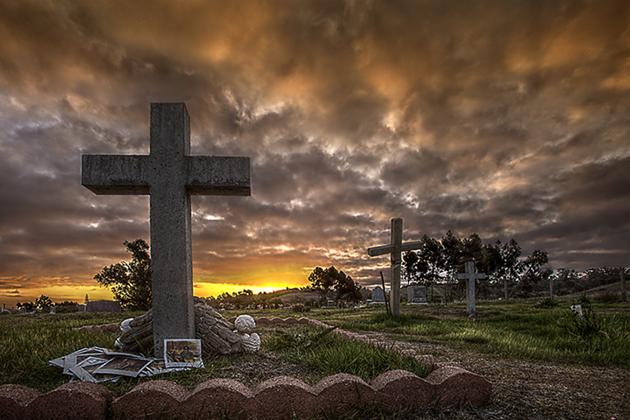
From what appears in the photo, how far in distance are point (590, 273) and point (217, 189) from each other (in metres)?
53.6

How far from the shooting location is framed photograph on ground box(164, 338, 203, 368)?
4.36 m

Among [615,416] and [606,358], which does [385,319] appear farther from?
[615,416]

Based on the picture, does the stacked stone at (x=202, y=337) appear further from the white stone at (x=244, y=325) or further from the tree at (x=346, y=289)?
the tree at (x=346, y=289)

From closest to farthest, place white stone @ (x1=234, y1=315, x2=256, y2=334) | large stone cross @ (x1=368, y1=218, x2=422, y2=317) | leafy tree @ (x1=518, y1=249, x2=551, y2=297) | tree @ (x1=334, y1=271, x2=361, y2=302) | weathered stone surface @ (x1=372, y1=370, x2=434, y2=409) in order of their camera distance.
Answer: weathered stone surface @ (x1=372, y1=370, x2=434, y2=409) < white stone @ (x1=234, y1=315, x2=256, y2=334) < large stone cross @ (x1=368, y1=218, x2=422, y2=317) < tree @ (x1=334, y1=271, x2=361, y2=302) < leafy tree @ (x1=518, y1=249, x2=551, y2=297)

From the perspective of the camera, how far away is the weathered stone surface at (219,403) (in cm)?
A: 275

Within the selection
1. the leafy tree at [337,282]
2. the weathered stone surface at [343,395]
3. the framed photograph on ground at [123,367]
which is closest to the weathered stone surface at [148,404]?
the weathered stone surface at [343,395]

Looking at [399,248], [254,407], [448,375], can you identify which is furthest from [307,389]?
[399,248]

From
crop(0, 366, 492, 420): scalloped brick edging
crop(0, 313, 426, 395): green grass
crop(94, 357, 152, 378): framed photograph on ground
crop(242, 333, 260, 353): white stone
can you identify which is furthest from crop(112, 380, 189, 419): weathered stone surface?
crop(242, 333, 260, 353): white stone

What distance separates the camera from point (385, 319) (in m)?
10.9

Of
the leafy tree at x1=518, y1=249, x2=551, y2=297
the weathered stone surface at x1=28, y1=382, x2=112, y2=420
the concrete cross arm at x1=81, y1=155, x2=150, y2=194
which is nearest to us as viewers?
the weathered stone surface at x1=28, y1=382, x2=112, y2=420

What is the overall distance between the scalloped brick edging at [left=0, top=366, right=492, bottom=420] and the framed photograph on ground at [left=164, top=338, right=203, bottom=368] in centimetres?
144

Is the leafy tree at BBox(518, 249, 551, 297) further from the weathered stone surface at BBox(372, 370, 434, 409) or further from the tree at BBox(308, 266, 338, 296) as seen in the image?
the weathered stone surface at BBox(372, 370, 434, 409)

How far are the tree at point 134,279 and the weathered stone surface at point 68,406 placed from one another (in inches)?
717

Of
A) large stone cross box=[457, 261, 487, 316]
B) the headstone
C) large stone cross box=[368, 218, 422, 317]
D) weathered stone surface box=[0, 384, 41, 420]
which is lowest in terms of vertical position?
the headstone
